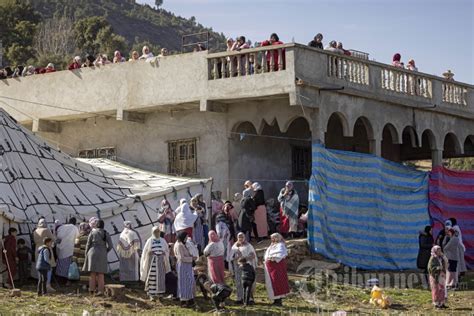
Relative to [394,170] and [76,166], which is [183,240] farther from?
[394,170]

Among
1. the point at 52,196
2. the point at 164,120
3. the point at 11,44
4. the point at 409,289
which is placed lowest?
the point at 409,289

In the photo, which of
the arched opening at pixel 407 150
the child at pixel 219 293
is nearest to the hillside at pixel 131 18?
the arched opening at pixel 407 150

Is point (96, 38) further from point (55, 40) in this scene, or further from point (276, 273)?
point (276, 273)

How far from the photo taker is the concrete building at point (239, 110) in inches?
914

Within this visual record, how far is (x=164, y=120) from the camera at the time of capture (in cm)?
2608

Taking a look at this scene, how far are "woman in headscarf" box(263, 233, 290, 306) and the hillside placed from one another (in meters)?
54.0

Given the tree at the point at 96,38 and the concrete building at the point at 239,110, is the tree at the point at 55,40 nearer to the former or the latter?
the tree at the point at 96,38

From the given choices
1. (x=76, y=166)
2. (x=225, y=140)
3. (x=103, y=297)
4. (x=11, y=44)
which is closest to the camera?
(x=103, y=297)

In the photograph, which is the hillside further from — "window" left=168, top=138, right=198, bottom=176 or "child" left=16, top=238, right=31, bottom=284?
"child" left=16, top=238, right=31, bottom=284

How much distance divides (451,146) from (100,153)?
1026 centimetres

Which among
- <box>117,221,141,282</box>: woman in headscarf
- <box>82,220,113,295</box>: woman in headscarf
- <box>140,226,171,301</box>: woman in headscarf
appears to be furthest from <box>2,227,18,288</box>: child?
<box>140,226,171,301</box>: woman in headscarf

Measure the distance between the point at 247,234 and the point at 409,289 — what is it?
3.51m

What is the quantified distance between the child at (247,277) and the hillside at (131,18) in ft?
178

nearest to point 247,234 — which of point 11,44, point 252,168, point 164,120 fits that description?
point 252,168
